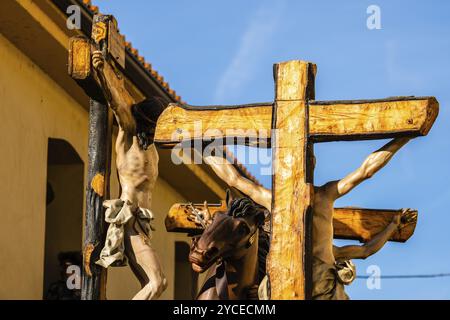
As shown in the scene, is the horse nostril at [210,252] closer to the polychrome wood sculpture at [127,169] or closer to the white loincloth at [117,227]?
the polychrome wood sculpture at [127,169]

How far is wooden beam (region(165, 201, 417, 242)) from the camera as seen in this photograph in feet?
60.1

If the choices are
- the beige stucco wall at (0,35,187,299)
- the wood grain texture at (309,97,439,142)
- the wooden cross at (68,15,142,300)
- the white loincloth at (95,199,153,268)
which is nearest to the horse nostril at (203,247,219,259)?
the wood grain texture at (309,97,439,142)

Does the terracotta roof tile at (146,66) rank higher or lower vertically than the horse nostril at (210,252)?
higher

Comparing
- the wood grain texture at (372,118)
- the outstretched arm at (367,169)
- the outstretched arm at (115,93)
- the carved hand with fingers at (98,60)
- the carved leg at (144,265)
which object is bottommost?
the carved leg at (144,265)

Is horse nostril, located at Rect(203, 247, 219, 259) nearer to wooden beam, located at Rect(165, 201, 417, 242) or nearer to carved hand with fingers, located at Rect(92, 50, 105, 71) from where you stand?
carved hand with fingers, located at Rect(92, 50, 105, 71)

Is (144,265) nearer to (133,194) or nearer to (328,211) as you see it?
(133,194)

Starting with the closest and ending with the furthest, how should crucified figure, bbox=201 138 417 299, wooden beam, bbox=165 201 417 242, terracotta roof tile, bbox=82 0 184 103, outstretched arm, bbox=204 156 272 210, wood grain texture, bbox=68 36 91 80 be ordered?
crucified figure, bbox=201 138 417 299 < outstretched arm, bbox=204 156 272 210 < wood grain texture, bbox=68 36 91 80 < wooden beam, bbox=165 201 417 242 < terracotta roof tile, bbox=82 0 184 103

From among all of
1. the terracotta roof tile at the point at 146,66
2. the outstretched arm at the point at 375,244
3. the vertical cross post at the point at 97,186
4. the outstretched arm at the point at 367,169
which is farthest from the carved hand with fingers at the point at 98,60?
the terracotta roof tile at the point at 146,66

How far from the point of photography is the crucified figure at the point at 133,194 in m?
17.0

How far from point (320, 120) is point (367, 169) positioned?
55cm

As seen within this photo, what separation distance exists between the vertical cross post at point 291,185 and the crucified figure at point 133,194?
157cm

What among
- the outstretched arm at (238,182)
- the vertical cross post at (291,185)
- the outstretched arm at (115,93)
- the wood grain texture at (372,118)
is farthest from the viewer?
the outstretched arm at (115,93)

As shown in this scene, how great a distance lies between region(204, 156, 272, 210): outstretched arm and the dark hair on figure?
2.65 ft

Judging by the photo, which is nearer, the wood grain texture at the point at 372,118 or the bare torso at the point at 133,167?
the wood grain texture at the point at 372,118
